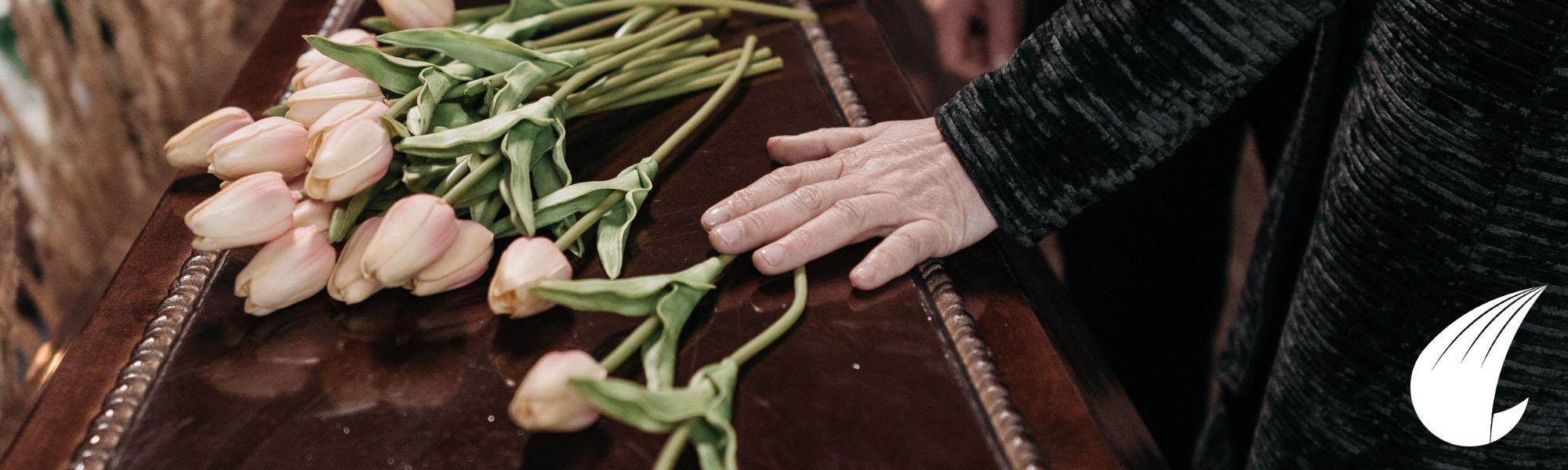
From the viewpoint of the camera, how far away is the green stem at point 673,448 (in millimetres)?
383

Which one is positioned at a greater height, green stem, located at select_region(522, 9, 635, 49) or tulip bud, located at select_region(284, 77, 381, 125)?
tulip bud, located at select_region(284, 77, 381, 125)

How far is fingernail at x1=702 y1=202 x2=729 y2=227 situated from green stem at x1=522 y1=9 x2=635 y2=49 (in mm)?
229

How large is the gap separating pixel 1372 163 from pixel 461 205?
504mm

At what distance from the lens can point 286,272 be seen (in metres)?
0.48

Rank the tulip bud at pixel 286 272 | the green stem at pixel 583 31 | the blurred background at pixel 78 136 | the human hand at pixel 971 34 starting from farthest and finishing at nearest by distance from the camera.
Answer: the human hand at pixel 971 34 → the blurred background at pixel 78 136 → the green stem at pixel 583 31 → the tulip bud at pixel 286 272

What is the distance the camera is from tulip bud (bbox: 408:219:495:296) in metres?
0.48

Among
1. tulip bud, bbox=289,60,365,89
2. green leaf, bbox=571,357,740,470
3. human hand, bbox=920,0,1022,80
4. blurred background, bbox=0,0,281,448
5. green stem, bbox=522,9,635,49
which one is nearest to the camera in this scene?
green leaf, bbox=571,357,740,470

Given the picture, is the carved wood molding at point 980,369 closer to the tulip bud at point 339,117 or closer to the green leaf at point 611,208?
the green leaf at point 611,208

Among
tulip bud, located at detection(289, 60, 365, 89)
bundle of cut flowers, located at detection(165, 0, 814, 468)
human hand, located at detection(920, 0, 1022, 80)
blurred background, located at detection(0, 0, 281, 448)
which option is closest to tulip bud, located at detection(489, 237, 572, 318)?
bundle of cut flowers, located at detection(165, 0, 814, 468)

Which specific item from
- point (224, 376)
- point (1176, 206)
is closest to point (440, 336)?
point (224, 376)

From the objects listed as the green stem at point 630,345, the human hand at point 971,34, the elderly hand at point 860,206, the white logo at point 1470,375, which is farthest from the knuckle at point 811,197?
the human hand at point 971,34

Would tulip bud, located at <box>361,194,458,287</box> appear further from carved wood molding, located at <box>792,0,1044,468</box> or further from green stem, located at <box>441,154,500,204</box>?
carved wood molding, located at <box>792,0,1044,468</box>

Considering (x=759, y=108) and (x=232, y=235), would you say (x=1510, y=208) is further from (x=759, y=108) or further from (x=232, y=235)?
(x=232, y=235)

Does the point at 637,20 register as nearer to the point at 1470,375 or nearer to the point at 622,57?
the point at 622,57
